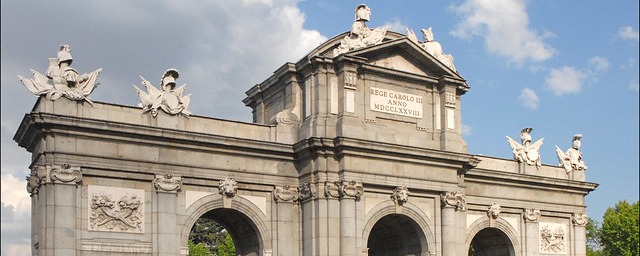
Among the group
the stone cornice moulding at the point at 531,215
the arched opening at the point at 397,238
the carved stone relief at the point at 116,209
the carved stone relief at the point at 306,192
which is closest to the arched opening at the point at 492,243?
the stone cornice moulding at the point at 531,215

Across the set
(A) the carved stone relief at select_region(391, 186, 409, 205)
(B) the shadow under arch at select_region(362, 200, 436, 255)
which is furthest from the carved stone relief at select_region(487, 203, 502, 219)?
(A) the carved stone relief at select_region(391, 186, 409, 205)

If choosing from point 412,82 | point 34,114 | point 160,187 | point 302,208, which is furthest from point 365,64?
point 34,114

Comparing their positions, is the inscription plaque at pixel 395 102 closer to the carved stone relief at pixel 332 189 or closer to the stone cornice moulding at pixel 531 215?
the carved stone relief at pixel 332 189

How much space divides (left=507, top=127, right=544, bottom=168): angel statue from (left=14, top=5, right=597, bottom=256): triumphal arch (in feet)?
7.34

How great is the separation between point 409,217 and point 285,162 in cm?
511

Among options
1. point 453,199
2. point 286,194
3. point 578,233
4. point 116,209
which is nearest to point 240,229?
point 286,194

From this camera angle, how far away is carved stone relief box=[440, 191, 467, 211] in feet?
108

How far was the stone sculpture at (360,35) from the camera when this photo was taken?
32281 mm

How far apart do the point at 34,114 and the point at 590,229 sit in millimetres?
57118

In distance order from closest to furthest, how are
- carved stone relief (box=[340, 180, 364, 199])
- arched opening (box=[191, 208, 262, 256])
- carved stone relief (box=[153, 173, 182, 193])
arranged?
1. carved stone relief (box=[153, 173, 182, 193])
2. carved stone relief (box=[340, 180, 364, 199])
3. arched opening (box=[191, 208, 262, 256])

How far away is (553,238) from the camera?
129 ft

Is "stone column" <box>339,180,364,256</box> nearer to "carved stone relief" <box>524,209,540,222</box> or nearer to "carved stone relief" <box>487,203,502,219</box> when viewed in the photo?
"carved stone relief" <box>487,203,502,219</box>

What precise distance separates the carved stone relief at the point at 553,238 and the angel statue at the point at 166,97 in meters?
17.7

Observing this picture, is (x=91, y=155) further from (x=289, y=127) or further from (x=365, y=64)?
(x=365, y=64)
